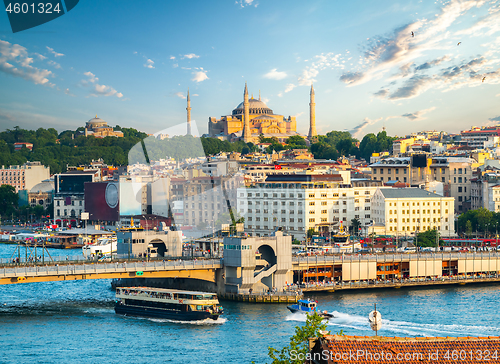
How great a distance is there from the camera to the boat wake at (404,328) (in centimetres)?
2128

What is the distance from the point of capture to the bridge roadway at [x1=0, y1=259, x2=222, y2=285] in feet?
80.5

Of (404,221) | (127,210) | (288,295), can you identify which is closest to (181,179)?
(127,210)

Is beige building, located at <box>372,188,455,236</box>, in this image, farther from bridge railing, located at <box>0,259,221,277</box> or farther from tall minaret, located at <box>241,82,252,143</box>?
tall minaret, located at <box>241,82,252,143</box>

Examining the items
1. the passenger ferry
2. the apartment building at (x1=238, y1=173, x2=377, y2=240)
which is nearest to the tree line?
the apartment building at (x1=238, y1=173, x2=377, y2=240)

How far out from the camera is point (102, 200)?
212 feet

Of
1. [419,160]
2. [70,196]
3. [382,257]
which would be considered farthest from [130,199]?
[382,257]

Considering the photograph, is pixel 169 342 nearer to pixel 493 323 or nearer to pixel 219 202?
pixel 493 323

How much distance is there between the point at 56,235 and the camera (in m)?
57.6

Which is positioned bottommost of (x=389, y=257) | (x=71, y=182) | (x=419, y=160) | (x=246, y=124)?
(x=389, y=257)

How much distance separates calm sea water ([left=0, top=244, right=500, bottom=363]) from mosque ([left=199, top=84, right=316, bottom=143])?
265ft

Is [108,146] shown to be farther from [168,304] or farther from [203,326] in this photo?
[203,326]

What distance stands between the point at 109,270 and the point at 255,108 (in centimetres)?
9310

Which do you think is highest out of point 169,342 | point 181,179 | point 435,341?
point 181,179

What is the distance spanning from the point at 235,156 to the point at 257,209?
2843 centimetres
